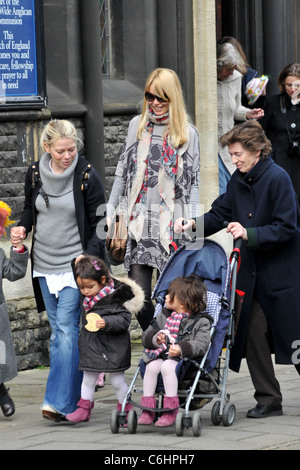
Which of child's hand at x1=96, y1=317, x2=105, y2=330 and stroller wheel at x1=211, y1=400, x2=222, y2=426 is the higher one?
child's hand at x1=96, y1=317, x2=105, y2=330

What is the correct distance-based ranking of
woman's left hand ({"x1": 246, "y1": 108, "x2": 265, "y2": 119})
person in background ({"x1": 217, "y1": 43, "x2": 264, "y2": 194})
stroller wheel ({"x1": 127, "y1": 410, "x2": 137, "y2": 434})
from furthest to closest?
1. person in background ({"x1": 217, "y1": 43, "x2": 264, "y2": 194})
2. woman's left hand ({"x1": 246, "y1": 108, "x2": 265, "y2": 119})
3. stroller wheel ({"x1": 127, "y1": 410, "x2": 137, "y2": 434})

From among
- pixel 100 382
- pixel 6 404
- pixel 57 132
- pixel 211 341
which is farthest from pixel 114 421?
pixel 57 132

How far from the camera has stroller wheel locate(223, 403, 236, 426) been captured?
7.33m

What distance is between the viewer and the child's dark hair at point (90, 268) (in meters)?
7.50

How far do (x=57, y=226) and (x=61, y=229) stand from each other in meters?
0.03

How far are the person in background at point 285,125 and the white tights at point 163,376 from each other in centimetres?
469

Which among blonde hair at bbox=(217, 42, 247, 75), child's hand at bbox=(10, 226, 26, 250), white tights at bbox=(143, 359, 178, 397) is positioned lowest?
white tights at bbox=(143, 359, 178, 397)

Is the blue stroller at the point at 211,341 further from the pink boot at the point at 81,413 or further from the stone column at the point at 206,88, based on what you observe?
the stone column at the point at 206,88

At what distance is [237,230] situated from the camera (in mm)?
7508

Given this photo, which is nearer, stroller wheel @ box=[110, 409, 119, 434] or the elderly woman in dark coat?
stroller wheel @ box=[110, 409, 119, 434]

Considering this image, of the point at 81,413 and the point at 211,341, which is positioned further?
the point at 81,413

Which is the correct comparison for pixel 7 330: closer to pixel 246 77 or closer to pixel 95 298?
pixel 95 298

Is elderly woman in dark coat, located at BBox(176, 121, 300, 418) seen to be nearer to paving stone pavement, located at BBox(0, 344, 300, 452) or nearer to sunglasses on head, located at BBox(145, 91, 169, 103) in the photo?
paving stone pavement, located at BBox(0, 344, 300, 452)

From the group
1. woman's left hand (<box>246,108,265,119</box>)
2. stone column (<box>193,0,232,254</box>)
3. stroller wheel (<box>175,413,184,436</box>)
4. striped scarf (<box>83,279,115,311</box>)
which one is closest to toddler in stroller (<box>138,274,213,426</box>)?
stroller wheel (<box>175,413,184,436</box>)
